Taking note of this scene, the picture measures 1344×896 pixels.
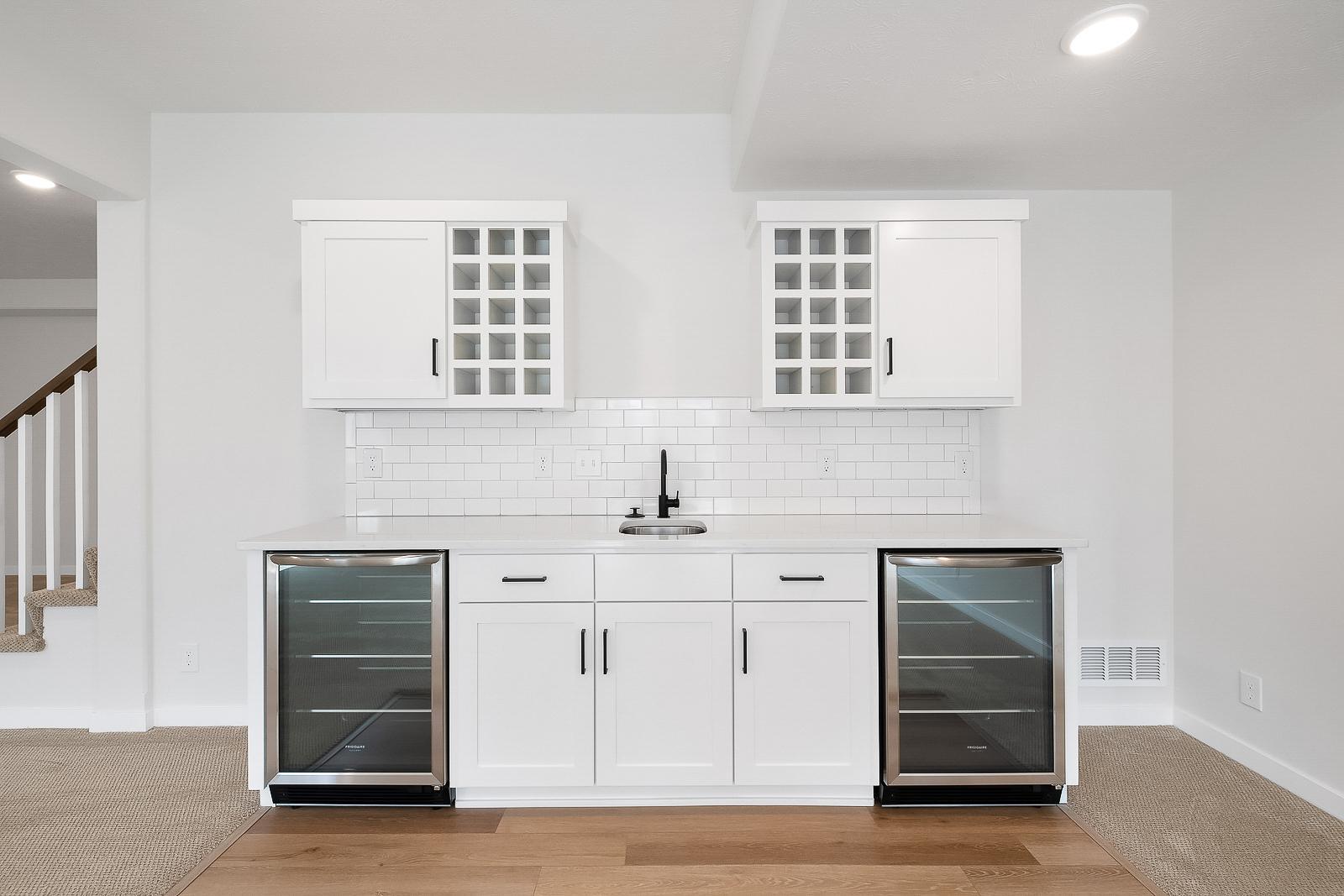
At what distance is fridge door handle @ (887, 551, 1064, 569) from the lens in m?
2.40

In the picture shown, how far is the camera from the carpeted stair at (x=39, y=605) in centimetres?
315

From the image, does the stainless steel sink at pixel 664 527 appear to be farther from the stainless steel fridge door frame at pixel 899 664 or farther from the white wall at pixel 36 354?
the white wall at pixel 36 354

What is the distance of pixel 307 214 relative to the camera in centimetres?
273

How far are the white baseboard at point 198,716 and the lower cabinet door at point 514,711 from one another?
1380mm

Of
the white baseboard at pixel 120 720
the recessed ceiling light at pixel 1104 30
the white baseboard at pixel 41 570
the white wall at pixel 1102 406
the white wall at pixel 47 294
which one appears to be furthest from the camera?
the white baseboard at pixel 41 570

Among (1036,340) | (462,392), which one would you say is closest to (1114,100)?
(1036,340)

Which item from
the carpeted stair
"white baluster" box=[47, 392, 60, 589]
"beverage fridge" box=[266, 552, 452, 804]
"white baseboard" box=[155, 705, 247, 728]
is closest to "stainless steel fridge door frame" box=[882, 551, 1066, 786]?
"beverage fridge" box=[266, 552, 452, 804]

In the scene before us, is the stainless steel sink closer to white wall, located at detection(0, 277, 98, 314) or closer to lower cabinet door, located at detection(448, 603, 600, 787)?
lower cabinet door, located at detection(448, 603, 600, 787)

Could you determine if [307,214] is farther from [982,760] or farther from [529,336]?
[982,760]

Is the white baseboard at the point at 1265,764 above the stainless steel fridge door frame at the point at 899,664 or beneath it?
beneath

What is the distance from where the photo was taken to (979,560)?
240 cm

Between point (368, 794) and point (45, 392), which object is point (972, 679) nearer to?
point (368, 794)

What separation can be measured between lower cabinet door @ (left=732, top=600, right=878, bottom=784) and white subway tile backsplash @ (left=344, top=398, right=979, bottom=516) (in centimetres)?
83

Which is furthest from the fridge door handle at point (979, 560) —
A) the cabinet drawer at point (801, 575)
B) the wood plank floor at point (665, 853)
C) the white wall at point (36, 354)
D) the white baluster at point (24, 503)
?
the white wall at point (36, 354)
